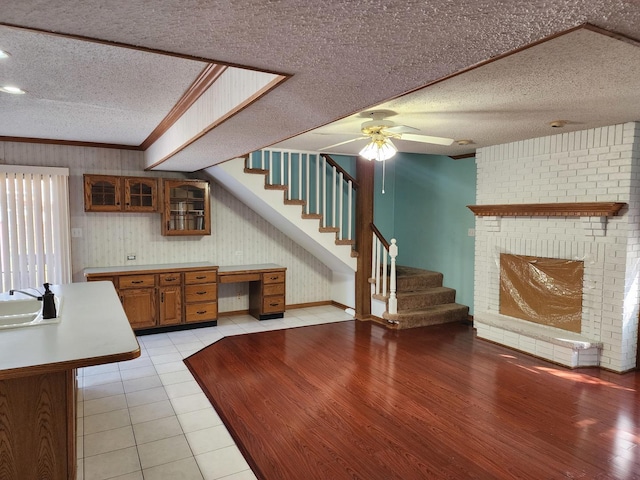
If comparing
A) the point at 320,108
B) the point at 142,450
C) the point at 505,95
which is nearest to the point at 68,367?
the point at 142,450

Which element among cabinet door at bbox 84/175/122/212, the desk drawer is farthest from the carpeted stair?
cabinet door at bbox 84/175/122/212

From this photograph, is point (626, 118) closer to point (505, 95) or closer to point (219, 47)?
point (505, 95)

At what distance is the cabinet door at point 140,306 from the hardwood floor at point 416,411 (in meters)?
1.06

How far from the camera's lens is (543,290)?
4.61 metres

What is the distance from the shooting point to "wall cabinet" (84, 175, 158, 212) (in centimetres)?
509

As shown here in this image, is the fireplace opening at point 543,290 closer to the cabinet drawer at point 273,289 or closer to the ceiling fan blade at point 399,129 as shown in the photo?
the ceiling fan blade at point 399,129

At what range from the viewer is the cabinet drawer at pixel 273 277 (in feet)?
19.3

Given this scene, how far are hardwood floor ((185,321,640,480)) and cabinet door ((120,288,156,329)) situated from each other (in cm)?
106

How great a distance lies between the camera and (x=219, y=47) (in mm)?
1508

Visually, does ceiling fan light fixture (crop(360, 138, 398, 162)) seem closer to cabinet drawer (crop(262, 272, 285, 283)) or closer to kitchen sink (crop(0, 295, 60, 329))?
kitchen sink (crop(0, 295, 60, 329))

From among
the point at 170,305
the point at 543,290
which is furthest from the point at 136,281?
the point at 543,290

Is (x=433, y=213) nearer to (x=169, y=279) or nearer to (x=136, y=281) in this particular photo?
(x=169, y=279)

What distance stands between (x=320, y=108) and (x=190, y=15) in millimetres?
1127

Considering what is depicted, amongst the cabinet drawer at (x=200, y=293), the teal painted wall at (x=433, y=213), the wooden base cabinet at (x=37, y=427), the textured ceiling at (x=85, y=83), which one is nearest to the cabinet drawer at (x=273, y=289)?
the cabinet drawer at (x=200, y=293)
